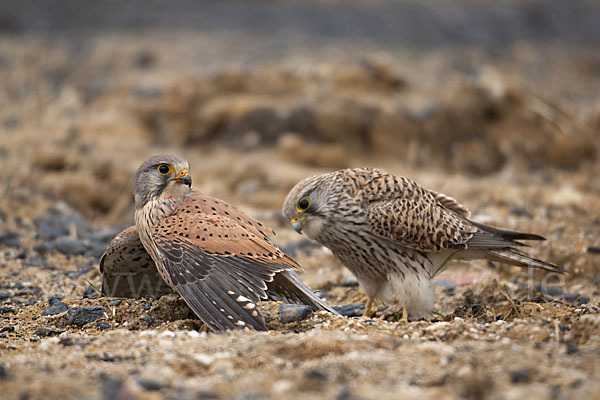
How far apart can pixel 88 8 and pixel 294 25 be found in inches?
203

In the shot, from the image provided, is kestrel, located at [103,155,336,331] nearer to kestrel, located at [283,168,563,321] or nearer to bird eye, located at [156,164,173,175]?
bird eye, located at [156,164,173,175]

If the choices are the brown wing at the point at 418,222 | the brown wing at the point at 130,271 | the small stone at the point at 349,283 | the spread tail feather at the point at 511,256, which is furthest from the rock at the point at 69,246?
the spread tail feather at the point at 511,256

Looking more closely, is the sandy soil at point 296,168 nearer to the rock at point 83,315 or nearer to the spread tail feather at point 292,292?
the rock at point 83,315

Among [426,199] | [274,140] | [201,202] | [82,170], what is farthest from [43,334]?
[274,140]

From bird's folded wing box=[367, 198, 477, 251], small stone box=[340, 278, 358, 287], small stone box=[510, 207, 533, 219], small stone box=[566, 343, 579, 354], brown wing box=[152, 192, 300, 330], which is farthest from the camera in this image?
small stone box=[510, 207, 533, 219]

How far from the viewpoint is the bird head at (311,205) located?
4.46 metres

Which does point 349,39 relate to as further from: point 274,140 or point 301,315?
point 301,315

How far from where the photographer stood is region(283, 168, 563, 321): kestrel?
14.4 feet

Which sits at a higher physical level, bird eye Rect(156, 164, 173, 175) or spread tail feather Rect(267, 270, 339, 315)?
bird eye Rect(156, 164, 173, 175)

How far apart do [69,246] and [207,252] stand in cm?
226

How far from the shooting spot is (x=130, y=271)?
4590mm

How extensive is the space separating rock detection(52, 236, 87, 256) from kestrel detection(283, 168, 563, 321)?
215 cm

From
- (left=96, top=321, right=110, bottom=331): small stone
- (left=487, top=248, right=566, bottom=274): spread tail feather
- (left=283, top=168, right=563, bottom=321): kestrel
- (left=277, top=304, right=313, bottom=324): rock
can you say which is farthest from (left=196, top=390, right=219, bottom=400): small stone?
(left=487, top=248, right=566, bottom=274): spread tail feather

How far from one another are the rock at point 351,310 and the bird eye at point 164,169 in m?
1.47
